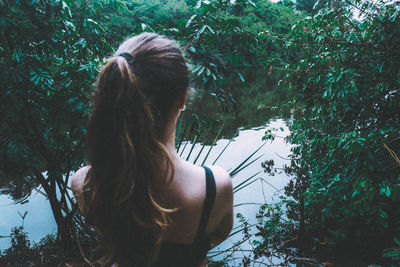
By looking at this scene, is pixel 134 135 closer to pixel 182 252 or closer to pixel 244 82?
pixel 182 252

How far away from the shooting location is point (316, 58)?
2445 millimetres

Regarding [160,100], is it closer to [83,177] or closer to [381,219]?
[83,177]

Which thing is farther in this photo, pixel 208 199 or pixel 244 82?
pixel 244 82

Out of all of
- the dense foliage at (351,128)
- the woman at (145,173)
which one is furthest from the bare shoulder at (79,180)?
the dense foliage at (351,128)

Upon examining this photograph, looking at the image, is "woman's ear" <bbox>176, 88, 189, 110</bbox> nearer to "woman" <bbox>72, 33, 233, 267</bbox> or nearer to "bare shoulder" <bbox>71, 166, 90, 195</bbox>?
"woman" <bbox>72, 33, 233, 267</bbox>

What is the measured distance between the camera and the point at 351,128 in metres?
2.30

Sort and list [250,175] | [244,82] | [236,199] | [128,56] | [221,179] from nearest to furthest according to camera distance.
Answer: [128,56]
[221,179]
[244,82]
[236,199]
[250,175]

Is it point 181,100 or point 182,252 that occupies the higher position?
point 181,100

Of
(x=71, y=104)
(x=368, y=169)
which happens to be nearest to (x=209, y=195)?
(x=71, y=104)

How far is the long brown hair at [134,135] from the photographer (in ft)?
2.10

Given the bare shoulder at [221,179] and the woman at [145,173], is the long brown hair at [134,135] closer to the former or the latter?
the woman at [145,173]

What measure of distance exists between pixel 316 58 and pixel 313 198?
1.35 m

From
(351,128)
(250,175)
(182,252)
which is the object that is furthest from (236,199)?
(182,252)

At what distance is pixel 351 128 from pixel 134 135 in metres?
2.24
